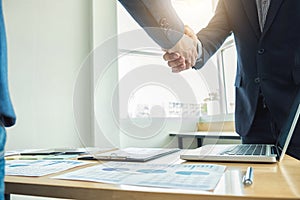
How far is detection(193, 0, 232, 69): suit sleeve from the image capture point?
1.13 metres

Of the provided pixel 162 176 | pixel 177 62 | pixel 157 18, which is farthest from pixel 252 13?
pixel 162 176

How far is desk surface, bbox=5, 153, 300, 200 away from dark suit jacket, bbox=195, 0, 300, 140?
0.39 metres

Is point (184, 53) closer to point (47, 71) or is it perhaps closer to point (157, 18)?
point (157, 18)

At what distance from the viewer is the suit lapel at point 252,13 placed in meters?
0.98

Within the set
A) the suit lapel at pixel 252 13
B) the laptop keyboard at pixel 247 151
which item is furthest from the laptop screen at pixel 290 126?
the suit lapel at pixel 252 13

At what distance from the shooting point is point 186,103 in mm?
1021

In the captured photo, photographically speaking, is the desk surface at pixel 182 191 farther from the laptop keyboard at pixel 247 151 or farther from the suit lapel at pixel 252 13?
the suit lapel at pixel 252 13

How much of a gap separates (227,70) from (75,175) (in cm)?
173

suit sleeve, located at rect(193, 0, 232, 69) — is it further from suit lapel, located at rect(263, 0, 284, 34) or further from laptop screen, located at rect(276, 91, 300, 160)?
laptop screen, located at rect(276, 91, 300, 160)

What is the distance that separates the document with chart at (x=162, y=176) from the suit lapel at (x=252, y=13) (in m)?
0.60

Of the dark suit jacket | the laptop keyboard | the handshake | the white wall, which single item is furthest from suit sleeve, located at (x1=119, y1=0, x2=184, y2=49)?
the white wall

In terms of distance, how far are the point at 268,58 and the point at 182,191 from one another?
68 cm

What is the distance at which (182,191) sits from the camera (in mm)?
385

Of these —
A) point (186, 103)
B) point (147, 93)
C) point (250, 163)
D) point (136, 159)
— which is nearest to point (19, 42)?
point (147, 93)
